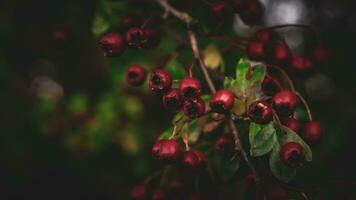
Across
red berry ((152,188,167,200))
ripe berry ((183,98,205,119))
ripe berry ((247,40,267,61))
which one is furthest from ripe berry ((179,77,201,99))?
red berry ((152,188,167,200))

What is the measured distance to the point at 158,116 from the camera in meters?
4.07

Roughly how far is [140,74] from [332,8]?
12.6 feet

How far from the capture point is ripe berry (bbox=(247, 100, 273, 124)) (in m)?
1.39

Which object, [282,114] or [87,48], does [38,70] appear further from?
[282,114]

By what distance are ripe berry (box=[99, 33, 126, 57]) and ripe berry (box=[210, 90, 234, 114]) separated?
1.50ft

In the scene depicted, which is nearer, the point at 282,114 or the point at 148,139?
the point at 282,114

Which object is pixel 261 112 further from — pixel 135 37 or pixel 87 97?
pixel 87 97

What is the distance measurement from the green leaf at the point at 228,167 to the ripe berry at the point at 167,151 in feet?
0.90

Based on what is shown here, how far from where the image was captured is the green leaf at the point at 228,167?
5.49 ft

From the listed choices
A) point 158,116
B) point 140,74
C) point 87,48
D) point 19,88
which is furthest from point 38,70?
point 140,74

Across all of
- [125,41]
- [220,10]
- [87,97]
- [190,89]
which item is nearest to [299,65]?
[220,10]

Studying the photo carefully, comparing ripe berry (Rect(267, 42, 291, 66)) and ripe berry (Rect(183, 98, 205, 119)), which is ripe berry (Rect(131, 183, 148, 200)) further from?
ripe berry (Rect(267, 42, 291, 66))

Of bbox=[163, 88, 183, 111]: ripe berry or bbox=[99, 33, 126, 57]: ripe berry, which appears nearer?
bbox=[163, 88, 183, 111]: ripe berry

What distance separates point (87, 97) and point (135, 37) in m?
2.20
